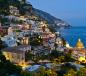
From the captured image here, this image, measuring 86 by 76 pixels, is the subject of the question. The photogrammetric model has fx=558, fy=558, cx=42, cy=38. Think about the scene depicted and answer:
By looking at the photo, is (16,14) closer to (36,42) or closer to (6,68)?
(36,42)

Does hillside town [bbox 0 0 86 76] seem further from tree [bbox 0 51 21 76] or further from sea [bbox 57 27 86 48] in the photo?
sea [bbox 57 27 86 48]

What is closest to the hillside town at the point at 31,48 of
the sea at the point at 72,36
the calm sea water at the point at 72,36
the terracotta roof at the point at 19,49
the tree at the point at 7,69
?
the terracotta roof at the point at 19,49

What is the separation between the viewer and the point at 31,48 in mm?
36875

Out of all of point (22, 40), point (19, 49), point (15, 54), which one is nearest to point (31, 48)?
point (19, 49)

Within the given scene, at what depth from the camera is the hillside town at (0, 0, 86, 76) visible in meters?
32.2

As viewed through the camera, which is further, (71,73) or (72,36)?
(72,36)

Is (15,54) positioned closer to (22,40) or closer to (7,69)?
(7,69)

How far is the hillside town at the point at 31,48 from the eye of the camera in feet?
105

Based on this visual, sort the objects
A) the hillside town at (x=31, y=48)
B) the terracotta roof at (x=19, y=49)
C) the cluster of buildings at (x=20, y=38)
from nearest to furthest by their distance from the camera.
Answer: the hillside town at (x=31, y=48) < the cluster of buildings at (x=20, y=38) < the terracotta roof at (x=19, y=49)

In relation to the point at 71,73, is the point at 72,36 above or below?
below

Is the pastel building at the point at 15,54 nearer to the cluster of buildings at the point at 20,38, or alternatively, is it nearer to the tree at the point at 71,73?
the cluster of buildings at the point at 20,38

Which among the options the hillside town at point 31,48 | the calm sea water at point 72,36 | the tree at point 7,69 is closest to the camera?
the tree at point 7,69

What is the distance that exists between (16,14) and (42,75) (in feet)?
92.1

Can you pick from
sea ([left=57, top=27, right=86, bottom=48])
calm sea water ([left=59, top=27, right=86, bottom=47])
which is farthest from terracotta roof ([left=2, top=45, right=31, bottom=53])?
calm sea water ([left=59, top=27, right=86, bottom=47])
